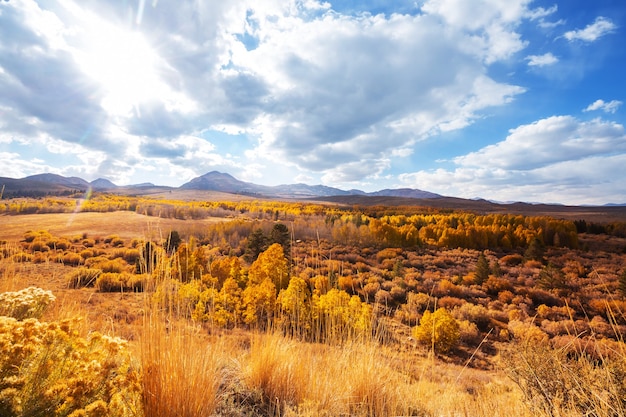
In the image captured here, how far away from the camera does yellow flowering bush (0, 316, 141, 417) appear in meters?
1.40

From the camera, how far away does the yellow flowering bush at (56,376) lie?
140cm

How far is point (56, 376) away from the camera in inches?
→ 64.0

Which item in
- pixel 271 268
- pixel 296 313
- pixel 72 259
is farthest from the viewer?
pixel 72 259

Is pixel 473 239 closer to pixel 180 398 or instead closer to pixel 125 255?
pixel 125 255

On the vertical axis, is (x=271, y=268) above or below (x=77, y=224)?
above

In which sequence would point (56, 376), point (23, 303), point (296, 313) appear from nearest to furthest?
point (56, 376) → point (23, 303) → point (296, 313)

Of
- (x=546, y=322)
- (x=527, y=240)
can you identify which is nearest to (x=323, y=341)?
(x=546, y=322)

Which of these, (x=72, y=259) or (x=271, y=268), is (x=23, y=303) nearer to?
(x=271, y=268)

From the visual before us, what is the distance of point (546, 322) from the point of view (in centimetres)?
2064

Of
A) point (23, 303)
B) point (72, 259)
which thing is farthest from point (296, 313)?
point (72, 259)

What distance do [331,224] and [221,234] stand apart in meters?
25.5

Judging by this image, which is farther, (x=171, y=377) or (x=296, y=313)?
(x=296, y=313)

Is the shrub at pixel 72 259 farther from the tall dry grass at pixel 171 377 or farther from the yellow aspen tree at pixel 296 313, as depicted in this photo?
the tall dry grass at pixel 171 377

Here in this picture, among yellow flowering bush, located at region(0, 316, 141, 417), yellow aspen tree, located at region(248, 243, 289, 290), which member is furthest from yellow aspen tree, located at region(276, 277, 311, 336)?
yellow aspen tree, located at region(248, 243, 289, 290)
